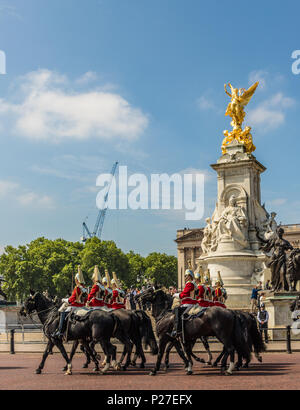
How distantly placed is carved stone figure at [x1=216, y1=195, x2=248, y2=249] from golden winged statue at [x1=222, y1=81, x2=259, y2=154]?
15.5 ft

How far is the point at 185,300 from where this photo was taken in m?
17.0

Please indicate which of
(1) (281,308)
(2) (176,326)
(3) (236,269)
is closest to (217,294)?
(2) (176,326)

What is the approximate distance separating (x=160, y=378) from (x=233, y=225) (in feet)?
83.7

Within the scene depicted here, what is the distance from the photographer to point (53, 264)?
9206 cm

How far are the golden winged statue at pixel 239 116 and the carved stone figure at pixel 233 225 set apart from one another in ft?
15.5

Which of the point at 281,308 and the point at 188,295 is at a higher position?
the point at 188,295

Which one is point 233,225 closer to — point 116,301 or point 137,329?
point 116,301

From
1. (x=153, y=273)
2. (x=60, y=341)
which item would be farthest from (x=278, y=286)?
(x=153, y=273)

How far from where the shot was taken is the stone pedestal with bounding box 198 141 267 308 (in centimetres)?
3869

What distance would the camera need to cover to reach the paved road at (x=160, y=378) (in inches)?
544

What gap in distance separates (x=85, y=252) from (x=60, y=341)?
7775 cm

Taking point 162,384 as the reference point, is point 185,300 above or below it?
above

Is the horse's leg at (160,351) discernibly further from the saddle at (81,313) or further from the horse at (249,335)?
the saddle at (81,313)
